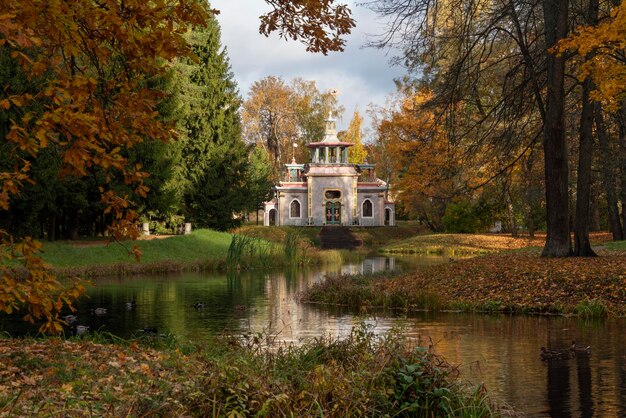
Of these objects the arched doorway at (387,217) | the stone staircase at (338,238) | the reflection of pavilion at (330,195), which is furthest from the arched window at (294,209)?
the arched doorway at (387,217)

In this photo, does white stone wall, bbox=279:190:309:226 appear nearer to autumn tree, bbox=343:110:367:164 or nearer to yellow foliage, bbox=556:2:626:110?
autumn tree, bbox=343:110:367:164

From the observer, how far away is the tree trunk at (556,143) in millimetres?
21328

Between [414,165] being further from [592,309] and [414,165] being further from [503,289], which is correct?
[592,309]

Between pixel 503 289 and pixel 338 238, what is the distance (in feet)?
140

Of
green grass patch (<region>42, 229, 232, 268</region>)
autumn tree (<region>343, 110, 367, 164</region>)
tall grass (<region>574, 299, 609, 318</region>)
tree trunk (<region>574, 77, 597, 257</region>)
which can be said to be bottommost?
tall grass (<region>574, 299, 609, 318</region>)

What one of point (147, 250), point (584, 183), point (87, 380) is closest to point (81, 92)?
point (87, 380)

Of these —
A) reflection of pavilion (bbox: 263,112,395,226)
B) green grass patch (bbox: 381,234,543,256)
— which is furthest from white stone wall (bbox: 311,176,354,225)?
green grass patch (bbox: 381,234,543,256)

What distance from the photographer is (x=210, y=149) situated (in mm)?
45094

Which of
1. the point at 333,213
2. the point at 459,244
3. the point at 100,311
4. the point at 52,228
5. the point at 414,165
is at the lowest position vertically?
the point at 100,311

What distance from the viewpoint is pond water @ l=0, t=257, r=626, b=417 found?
9688 millimetres

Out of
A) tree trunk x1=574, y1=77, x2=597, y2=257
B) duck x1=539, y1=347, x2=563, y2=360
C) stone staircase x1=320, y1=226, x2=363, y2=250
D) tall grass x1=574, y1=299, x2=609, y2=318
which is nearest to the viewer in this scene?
duck x1=539, y1=347, x2=563, y2=360

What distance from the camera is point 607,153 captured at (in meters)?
32.6

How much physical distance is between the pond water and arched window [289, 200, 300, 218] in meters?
43.2

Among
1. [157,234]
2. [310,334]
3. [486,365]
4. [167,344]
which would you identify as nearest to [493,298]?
[310,334]
